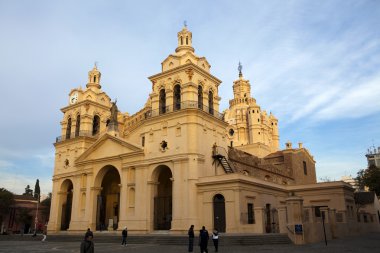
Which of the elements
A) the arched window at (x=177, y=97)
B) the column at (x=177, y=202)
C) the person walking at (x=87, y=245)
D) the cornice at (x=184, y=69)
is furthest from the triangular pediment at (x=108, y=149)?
the person walking at (x=87, y=245)

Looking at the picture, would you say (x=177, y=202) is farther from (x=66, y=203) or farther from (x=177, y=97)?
(x=66, y=203)

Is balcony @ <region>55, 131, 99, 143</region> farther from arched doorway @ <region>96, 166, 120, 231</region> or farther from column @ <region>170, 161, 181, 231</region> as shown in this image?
column @ <region>170, 161, 181, 231</region>

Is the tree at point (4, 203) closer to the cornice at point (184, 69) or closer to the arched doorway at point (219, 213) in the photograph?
the cornice at point (184, 69)

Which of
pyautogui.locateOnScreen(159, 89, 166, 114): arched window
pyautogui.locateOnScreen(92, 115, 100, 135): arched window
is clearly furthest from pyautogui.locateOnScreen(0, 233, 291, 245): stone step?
pyautogui.locateOnScreen(92, 115, 100, 135): arched window

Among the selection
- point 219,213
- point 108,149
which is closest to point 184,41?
point 108,149

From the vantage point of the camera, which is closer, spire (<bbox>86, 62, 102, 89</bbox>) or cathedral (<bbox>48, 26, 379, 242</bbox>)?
cathedral (<bbox>48, 26, 379, 242</bbox>)

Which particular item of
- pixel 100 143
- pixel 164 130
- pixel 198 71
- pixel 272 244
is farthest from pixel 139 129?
pixel 272 244

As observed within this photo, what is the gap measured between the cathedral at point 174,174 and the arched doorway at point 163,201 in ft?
0.33

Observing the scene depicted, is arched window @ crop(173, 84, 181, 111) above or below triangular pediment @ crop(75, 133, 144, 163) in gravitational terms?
above

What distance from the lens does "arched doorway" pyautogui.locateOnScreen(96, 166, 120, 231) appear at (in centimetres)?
3747

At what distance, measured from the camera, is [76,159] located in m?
40.2

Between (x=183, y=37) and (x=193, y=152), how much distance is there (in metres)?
13.4

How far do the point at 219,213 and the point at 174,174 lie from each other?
5109 millimetres

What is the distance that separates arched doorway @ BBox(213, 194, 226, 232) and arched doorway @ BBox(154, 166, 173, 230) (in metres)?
4.68
